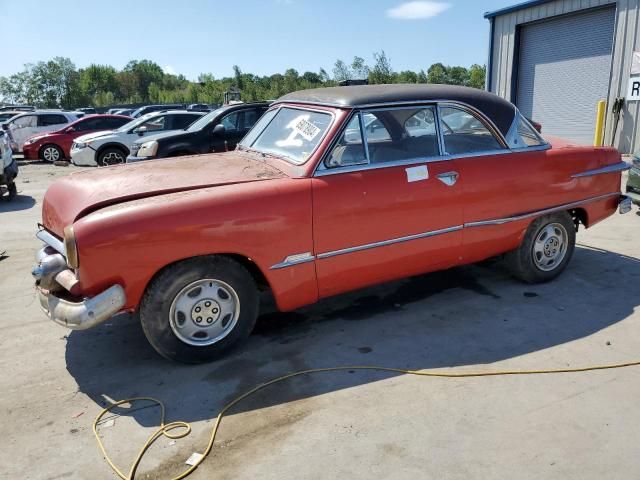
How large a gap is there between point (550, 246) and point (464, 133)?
1436 millimetres

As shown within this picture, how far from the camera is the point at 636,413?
3064 mm

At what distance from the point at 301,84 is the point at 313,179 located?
4302cm

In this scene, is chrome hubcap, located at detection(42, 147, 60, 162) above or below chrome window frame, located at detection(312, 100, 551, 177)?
below

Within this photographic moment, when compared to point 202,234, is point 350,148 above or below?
above

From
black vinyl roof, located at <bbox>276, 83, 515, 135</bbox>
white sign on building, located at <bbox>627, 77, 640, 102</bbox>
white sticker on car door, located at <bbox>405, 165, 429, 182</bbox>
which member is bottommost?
white sticker on car door, located at <bbox>405, 165, 429, 182</bbox>

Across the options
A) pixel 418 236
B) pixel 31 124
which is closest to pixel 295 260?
pixel 418 236

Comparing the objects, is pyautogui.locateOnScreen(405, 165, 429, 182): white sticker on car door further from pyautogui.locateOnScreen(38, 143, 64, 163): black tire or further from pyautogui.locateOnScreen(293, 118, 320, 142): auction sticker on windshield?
pyautogui.locateOnScreen(38, 143, 64, 163): black tire

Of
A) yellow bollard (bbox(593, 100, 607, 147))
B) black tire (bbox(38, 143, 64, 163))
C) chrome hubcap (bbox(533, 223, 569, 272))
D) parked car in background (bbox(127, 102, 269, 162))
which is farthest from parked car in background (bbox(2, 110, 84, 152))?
chrome hubcap (bbox(533, 223, 569, 272))

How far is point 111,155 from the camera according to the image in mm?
14023

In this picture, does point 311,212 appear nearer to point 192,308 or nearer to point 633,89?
point 192,308

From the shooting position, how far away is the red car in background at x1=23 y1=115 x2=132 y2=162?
16734 mm

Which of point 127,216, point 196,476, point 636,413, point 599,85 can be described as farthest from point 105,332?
point 599,85

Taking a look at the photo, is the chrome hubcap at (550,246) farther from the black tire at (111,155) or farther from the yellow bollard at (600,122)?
the black tire at (111,155)

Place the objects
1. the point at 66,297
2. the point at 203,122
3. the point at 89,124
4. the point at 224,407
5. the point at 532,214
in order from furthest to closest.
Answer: the point at 89,124
the point at 203,122
the point at 532,214
the point at 66,297
the point at 224,407
